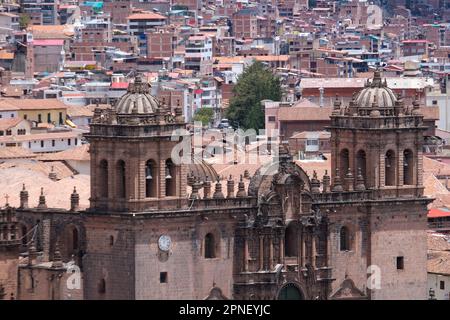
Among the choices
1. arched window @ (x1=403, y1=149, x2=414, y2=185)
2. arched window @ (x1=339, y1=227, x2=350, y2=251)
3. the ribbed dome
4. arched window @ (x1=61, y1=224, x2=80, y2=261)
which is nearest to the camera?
arched window @ (x1=61, y1=224, x2=80, y2=261)

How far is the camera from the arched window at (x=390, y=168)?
127 meters

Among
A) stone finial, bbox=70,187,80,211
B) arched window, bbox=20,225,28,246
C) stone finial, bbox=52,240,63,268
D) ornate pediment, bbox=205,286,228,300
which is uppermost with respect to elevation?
stone finial, bbox=70,187,80,211

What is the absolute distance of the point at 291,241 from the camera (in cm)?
12512

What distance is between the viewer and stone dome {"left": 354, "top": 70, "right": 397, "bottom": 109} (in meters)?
128

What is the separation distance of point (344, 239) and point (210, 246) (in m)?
6.87

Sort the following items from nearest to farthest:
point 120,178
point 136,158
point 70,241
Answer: point 136,158 → point 120,178 → point 70,241

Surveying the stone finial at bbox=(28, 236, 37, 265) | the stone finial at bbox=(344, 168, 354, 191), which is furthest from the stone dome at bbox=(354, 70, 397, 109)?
the stone finial at bbox=(28, 236, 37, 265)

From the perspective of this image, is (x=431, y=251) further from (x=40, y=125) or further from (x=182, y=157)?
(x=40, y=125)

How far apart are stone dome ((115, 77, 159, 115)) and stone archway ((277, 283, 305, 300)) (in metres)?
9.20

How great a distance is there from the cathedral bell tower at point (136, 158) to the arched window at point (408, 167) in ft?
36.1

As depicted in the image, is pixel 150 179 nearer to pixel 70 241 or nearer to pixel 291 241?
pixel 70 241

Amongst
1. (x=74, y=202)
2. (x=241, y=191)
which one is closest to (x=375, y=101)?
(x=241, y=191)

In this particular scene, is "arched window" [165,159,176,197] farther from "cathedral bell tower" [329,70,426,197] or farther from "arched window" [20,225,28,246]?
"cathedral bell tower" [329,70,426,197]

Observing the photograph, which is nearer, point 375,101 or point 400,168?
point 400,168
